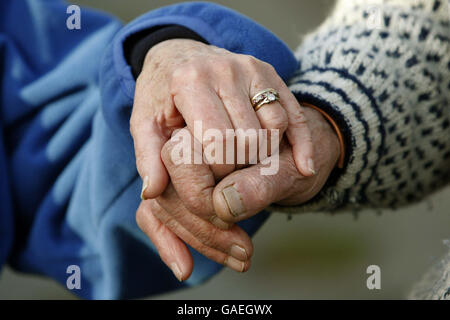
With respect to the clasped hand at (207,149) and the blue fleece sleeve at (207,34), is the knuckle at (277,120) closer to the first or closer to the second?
the clasped hand at (207,149)

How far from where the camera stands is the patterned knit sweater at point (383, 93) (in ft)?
2.26

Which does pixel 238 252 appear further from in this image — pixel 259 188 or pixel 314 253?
pixel 314 253

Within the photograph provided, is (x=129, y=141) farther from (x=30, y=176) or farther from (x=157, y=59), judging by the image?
(x=30, y=176)

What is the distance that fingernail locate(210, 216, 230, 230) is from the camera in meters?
0.57

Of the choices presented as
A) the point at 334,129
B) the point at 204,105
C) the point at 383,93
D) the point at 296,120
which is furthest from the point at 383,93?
the point at 204,105

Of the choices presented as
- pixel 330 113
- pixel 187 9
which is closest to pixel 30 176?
pixel 187 9

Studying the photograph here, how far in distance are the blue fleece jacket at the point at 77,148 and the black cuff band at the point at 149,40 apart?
0.04ft

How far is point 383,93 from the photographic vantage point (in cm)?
72

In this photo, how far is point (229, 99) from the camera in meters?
0.55

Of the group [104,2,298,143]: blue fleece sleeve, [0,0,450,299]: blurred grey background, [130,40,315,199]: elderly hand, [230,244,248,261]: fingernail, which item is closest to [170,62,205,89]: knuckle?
[130,40,315,199]: elderly hand

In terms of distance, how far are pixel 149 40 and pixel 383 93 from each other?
0.36m

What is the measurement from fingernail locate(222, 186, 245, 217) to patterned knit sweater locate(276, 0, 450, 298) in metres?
0.22

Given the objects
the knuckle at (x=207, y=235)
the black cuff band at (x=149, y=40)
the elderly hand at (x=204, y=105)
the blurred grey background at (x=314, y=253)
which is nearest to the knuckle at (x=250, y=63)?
the elderly hand at (x=204, y=105)
